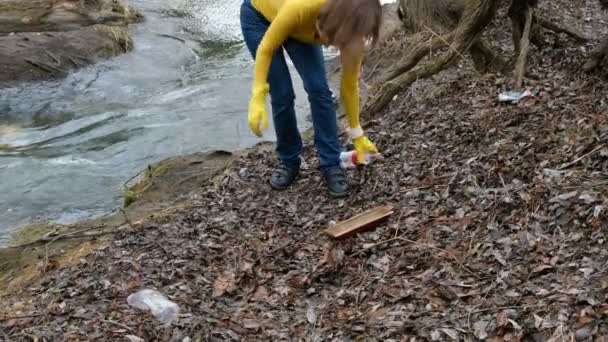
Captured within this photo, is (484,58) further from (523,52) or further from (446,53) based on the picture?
(523,52)

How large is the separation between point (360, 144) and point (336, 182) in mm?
257

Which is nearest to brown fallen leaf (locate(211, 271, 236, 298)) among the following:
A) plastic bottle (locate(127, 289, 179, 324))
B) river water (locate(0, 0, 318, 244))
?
plastic bottle (locate(127, 289, 179, 324))

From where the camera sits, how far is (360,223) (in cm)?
341

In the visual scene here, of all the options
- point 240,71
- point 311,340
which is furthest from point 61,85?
point 311,340

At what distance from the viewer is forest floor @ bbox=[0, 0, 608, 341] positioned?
2.61 m

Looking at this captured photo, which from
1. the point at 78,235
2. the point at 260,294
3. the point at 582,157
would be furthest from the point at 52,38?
the point at 582,157

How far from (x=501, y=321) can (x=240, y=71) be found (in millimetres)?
7152

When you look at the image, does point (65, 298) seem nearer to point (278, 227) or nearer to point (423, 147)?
point (278, 227)

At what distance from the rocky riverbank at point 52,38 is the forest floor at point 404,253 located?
565 centimetres

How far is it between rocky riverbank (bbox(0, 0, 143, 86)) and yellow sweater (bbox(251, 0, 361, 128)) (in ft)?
21.2

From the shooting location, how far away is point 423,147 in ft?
14.1

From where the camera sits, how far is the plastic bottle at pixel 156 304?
9.66ft

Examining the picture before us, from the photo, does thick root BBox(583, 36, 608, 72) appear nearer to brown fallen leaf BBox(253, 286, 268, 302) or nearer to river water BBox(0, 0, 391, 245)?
brown fallen leaf BBox(253, 286, 268, 302)

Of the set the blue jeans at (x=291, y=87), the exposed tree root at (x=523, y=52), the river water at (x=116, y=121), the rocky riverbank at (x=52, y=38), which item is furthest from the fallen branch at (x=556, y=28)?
the rocky riverbank at (x=52, y=38)
